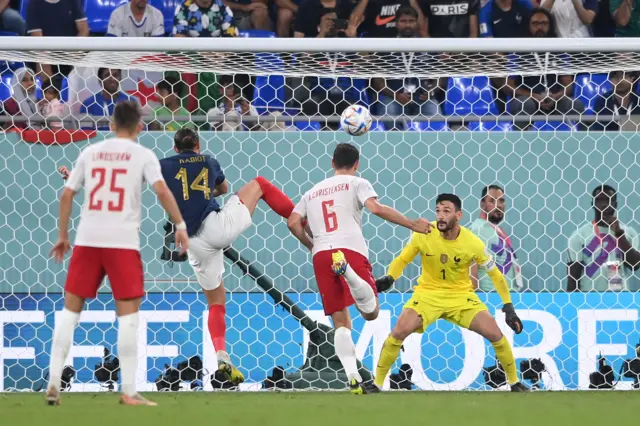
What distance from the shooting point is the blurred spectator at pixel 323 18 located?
40.8 feet

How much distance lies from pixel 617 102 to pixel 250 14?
4.36 meters

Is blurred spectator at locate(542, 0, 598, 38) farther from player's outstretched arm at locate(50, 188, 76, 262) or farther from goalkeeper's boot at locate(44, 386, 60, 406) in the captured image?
goalkeeper's boot at locate(44, 386, 60, 406)

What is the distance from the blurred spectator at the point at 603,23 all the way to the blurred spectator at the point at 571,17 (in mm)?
153

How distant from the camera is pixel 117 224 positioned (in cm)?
646

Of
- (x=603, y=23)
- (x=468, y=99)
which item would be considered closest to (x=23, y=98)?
(x=468, y=99)

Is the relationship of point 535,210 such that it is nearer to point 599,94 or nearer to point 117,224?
point 599,94

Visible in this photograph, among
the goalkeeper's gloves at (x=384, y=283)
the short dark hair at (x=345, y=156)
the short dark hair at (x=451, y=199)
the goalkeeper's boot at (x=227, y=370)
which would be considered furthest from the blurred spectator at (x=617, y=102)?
the goalkeeper's boot at (x=227, y=370)

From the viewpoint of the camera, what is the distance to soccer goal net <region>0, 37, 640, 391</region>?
32.3ft

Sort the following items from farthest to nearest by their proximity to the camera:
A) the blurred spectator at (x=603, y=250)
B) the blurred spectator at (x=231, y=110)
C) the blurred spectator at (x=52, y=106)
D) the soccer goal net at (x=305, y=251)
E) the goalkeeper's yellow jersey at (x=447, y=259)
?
1. the blurred spectator at (x=231, y=110)
2. the blurred spectator at (x=52, y=106)
3. the blurred spectator at (x=603, y=250)
4. the soccer goal net at (x=305, y=251)
5. the goalkeeper's yellow jersey at (x=447, y=259)

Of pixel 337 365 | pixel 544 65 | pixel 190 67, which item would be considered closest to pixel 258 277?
pixel 337 365

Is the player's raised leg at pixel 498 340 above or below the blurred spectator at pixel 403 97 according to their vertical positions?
below

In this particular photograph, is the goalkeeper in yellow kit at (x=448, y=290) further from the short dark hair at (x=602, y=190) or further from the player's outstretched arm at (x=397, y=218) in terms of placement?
the short dark hair at (x=602, y=190)

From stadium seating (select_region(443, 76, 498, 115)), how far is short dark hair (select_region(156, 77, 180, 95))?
8.63 ft

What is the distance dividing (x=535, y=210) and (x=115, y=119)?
15.7 ft
